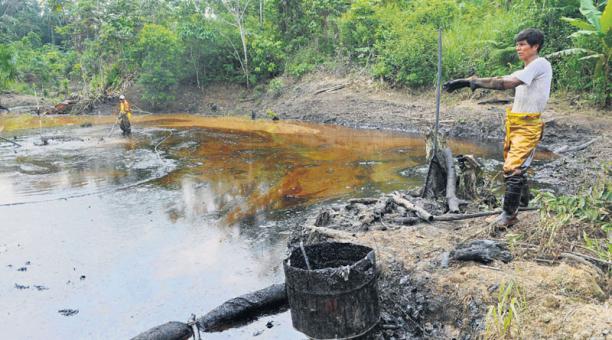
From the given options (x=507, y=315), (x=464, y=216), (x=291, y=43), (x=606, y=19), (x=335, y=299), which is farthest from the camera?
(x=291, y=43)

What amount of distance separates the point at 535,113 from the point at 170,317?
13.7 ft

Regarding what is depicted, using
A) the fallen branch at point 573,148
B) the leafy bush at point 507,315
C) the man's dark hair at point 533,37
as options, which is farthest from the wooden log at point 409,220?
the fallen branch at point 573,148

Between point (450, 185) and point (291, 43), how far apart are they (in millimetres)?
21228

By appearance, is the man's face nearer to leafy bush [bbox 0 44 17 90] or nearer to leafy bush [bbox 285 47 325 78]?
leafy bush [bbox 285 47 325 78]

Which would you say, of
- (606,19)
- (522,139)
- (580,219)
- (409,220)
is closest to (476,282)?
(580,219)

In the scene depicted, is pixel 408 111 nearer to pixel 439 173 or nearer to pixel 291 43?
pixel 439 173

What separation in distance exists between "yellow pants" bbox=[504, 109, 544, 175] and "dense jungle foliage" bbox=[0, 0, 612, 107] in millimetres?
8120

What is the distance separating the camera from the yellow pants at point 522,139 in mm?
4457

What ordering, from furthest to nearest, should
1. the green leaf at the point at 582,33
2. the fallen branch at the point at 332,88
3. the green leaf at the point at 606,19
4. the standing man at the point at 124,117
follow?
the fallen branch at the point at 332,88 → the standing man at the point at 124,117 → the green leaf at the point at 582,33 → the green leaf at the point at 606,19

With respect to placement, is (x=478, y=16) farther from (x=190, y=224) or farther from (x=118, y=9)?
(x=118, y=9)

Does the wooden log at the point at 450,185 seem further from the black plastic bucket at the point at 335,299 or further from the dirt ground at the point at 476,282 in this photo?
the black plastic bucket at the point at 335,299

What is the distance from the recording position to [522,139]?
450cm

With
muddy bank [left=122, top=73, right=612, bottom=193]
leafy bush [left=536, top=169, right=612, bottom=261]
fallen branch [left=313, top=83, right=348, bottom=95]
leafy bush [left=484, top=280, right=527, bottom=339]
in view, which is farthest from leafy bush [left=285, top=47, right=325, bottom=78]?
leafy bush [left=484, top=280, right=527, bottom=339]

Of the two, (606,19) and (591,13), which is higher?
(591,13)
